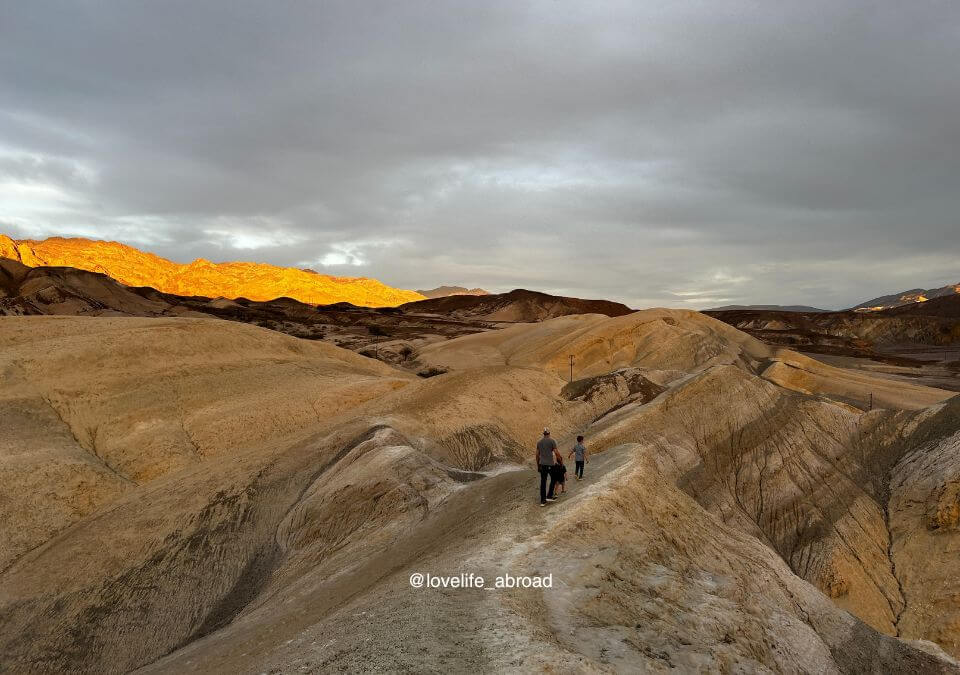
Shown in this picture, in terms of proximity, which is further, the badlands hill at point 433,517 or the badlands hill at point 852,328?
the badlands hill at point 852,328

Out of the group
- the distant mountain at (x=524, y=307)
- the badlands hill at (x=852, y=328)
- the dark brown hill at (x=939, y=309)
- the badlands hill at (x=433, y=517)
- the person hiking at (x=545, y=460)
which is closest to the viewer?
the badlands hill at (x=433, y=517)

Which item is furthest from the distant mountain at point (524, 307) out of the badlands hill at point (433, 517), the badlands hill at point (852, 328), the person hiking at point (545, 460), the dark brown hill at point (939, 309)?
the person hiking at point (545, 460)

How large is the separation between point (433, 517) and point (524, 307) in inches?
5693

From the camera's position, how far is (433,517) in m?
15.0

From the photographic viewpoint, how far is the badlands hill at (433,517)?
356 inches

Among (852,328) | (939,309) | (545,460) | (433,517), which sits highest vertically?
(939,309)

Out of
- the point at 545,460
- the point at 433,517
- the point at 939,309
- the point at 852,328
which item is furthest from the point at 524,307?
the point at 545,460

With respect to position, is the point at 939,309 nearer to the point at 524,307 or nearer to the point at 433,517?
the point at 524,307

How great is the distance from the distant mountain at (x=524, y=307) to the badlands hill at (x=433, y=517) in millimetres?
117653

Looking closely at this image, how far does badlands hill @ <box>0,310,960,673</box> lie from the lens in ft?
29.7

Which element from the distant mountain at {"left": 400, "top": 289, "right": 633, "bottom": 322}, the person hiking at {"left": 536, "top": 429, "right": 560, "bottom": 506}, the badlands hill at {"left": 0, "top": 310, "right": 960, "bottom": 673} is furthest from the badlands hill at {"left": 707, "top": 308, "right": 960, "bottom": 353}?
the person hiking at {"left": 536, "top": 429, "right": 560, "bottom": 506}

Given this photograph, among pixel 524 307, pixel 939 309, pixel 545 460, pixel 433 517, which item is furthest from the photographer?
pixel 524 307

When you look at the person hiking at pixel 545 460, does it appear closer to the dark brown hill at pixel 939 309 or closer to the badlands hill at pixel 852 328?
the badlands hill at pixel 852 328

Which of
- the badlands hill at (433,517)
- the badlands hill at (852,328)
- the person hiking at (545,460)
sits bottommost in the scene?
the badlands hill at (433,517)
